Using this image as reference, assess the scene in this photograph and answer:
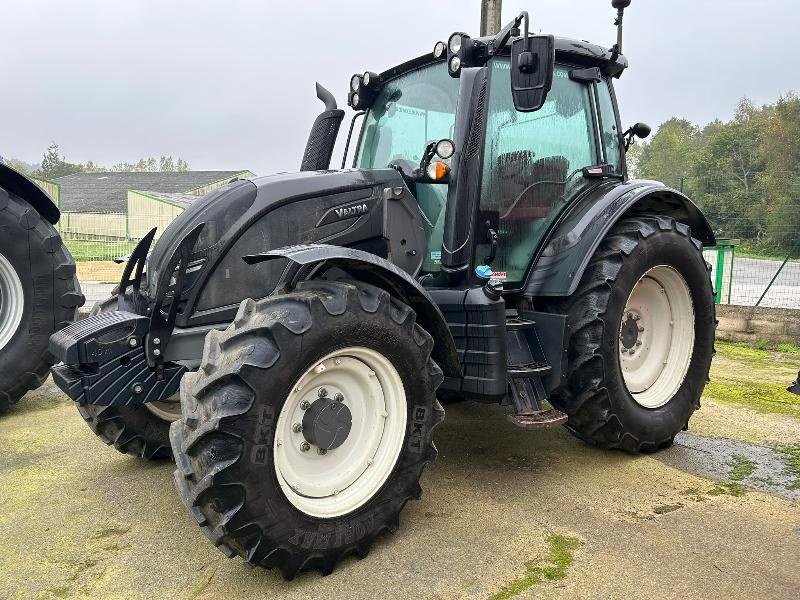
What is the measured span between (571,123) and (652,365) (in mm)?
1669

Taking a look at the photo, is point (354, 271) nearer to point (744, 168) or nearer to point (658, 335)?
point (658, 335)

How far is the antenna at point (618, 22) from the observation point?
14.1ft

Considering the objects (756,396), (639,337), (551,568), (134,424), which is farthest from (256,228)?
(756,396)

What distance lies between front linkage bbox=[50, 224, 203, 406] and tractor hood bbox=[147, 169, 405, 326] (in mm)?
87

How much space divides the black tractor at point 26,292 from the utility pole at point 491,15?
5.81 meters

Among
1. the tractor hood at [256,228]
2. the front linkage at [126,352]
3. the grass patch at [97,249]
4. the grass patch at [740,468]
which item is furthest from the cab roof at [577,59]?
the grass patch at [97,249]

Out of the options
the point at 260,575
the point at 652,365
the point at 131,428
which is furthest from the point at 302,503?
the point at 652,365

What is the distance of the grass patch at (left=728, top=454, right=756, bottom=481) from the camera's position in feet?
12.7

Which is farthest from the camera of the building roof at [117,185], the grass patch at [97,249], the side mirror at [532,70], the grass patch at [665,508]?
the building roof at [117,185]

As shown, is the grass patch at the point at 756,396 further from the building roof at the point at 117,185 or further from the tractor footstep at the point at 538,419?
the building roof at the point at 117,185

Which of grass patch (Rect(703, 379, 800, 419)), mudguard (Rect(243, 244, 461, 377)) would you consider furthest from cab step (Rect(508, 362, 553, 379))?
grass patch (Rect(703, 379, 800, 419))

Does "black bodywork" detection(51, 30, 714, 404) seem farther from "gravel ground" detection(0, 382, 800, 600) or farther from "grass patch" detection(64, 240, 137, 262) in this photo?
"grass patch" detection(64, 240, 137, 262)

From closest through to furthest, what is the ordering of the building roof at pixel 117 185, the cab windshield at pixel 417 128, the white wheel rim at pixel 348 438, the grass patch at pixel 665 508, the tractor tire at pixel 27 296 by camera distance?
the white wheel rim at pixel 348 438, the grass patch at pixel 665 508, the cab windshield at pixel 417 128, the tractor tire at pixel 27 296, the building roof at pixel 117 185

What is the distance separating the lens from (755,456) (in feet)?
13.9
